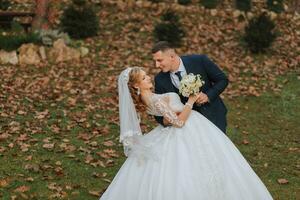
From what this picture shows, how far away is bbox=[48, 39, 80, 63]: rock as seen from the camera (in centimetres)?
1617

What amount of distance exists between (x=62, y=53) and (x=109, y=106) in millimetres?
4199

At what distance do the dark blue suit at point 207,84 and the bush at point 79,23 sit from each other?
11.9m

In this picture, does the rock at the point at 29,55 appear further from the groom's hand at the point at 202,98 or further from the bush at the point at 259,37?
the groom's hand at the point at 202,98

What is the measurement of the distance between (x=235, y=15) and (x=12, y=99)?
1110 centimetres

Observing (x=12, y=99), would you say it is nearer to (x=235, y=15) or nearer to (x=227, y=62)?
(x=227, y=62)

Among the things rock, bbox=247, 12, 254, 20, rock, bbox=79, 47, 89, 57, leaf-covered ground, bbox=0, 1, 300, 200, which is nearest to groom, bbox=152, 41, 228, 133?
leaf-covered ground, bbox=0, 1, 300, 200

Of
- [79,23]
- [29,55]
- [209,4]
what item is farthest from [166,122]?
[209,4]

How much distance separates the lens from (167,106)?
598cm

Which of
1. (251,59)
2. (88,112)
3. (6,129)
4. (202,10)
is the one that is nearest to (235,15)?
(202,10)

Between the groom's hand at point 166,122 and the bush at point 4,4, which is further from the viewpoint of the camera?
the bush at point 4,4

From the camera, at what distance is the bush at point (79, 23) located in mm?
18062

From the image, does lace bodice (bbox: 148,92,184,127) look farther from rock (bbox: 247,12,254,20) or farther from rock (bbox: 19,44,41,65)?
rock (bbox: 247,12,254,20)

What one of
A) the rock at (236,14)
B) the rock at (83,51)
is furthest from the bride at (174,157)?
the rock at (236,14)

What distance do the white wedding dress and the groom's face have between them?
12.7 inches
